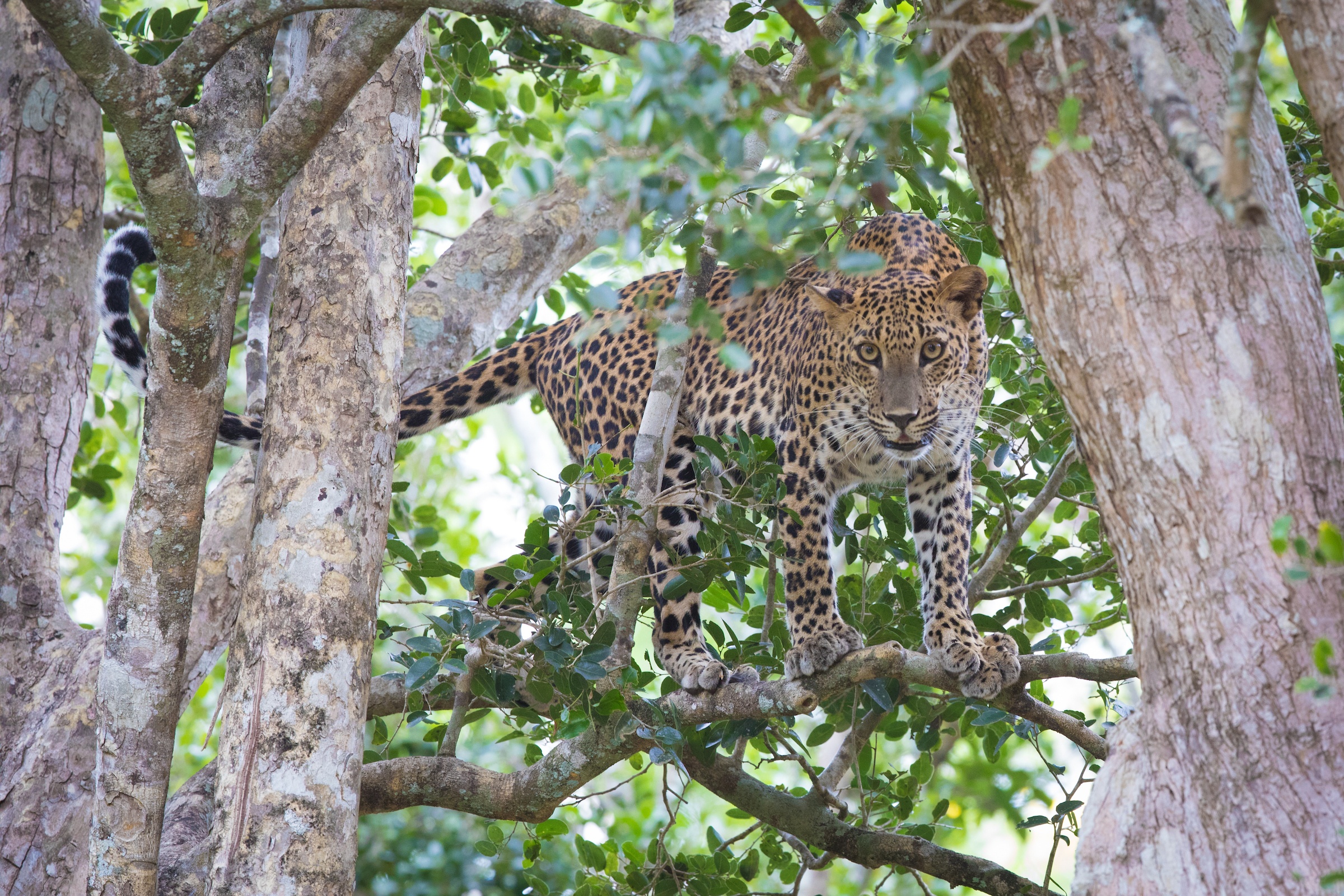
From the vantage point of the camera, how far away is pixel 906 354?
5188mm

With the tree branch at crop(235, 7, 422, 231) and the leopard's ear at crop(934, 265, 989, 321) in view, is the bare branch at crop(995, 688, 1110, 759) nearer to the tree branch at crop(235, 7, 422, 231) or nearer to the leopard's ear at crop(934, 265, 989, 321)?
the leopard's ear at crop(934, 265, 989, 321)

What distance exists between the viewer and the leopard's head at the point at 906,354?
5090 millimetres

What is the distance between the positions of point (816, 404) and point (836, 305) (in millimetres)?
419

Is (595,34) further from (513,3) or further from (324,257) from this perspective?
(324,257)

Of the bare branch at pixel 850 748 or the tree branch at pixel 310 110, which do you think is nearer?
the tree branch at pixel 310 110

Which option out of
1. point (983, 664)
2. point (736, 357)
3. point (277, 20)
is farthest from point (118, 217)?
point (736, 357)

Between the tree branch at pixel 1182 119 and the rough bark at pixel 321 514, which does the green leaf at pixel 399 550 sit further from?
the tree branch at pixel 1182 119

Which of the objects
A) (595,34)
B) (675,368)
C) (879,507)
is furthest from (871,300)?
(595,34)

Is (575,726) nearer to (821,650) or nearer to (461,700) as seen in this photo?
(461,700)

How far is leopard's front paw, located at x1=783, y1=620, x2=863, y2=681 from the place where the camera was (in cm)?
462

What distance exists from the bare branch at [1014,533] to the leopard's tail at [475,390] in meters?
2.26

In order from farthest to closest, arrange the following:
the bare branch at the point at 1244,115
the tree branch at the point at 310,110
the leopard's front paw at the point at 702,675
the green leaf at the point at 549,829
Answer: the leopard's front paw at the point at 702,675, the green leaf at the point at 549,829, the tree branch at the point at 310,110, the bare branch at the point at 1244,115

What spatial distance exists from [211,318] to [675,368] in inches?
58.4

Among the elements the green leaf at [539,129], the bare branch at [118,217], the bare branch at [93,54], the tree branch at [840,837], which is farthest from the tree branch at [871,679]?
the bare branch at [118,217]
